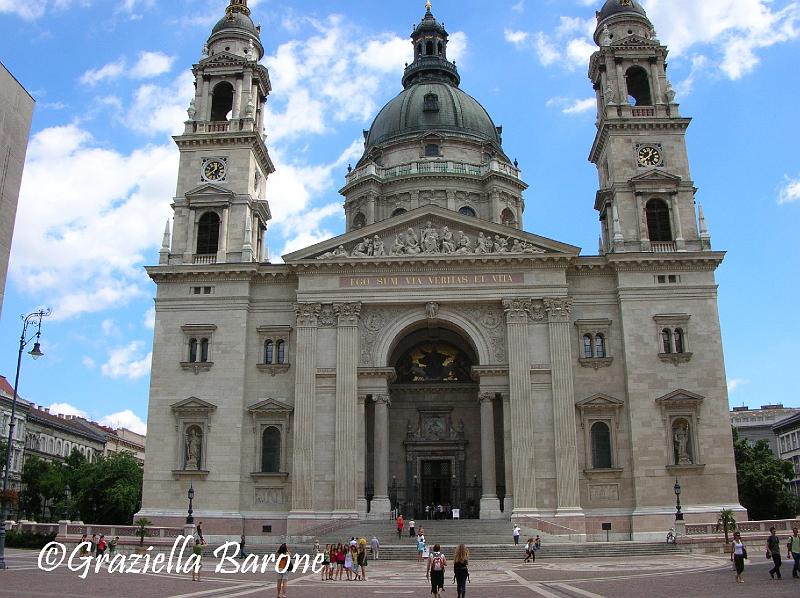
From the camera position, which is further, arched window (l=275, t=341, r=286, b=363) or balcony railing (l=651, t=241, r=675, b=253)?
balcony railing (l=651, t=241, r=675, b=253)

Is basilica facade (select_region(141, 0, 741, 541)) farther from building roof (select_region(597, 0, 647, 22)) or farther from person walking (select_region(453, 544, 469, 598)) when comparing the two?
person walking (select_region(453, 544, 469, 598))

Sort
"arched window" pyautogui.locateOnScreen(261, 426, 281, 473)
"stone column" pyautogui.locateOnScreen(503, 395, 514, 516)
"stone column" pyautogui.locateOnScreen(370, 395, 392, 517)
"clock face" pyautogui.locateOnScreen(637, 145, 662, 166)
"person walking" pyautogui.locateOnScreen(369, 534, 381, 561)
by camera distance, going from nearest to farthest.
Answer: "person walking" pyautogui.locateOnScreen(369, 534, 381, 561)
"stone column" pyautogui.locateOnScreen(503, 395, 514, 516)
"stone column" pyautogui.locateOnScreen(370, 395, 392, 517)
"arched window" pyautogui.locateOnScreen(261, 426, 281, 473)
"clock face" pyautogui.locateOnScreen(637, 145, 662, 166)

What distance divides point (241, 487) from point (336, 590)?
21680mm

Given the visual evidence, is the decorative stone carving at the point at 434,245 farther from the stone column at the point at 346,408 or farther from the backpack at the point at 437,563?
the backpack at the point at 437,563

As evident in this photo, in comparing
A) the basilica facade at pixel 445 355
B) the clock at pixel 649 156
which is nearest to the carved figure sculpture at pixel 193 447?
the basilica facade at pixel 445 355

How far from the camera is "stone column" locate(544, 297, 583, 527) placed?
134 ft

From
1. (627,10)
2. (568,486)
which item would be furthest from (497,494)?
(627,10)

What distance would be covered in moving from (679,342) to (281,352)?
2145 cm

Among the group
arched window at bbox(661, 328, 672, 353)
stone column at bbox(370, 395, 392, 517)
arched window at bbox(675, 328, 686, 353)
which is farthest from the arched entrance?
arched window at bbox(675, 328, 686, 353)

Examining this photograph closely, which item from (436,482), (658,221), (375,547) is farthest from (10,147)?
(658,221)

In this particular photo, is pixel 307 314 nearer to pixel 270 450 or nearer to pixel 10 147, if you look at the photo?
pixel 270 450

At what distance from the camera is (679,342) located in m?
43.6

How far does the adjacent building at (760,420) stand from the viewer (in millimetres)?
96062

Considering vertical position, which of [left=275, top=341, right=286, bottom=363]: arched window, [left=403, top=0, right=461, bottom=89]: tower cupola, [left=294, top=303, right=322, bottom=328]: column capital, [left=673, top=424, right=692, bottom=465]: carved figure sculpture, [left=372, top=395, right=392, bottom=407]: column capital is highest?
[left=403, top=0, right=461, bottom=89]: tower cupola
